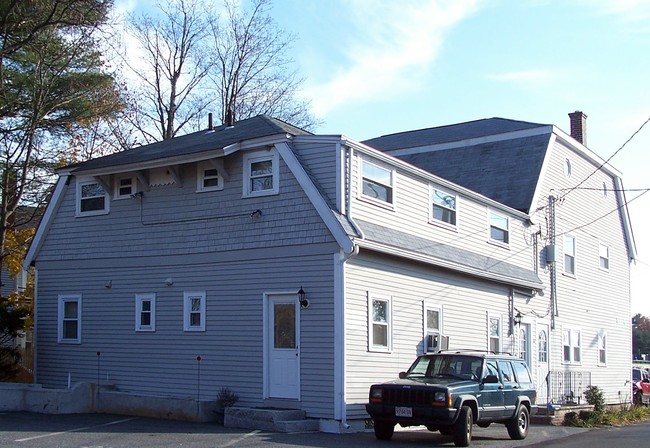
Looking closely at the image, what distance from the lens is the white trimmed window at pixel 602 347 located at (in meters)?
29.5

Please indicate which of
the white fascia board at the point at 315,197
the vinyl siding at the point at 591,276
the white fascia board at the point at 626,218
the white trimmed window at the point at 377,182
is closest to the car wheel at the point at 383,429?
the white fascia board at the point at 315,197

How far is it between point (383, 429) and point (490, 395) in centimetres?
217

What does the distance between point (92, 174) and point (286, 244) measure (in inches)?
243

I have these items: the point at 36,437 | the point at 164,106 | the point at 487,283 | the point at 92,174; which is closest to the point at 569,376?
the point at 487,283

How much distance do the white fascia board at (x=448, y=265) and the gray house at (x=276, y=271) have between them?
1.9 inches

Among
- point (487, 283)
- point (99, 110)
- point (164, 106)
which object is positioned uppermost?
point (164, 106)

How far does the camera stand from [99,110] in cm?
2853

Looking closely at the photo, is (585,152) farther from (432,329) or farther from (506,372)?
(506,372)

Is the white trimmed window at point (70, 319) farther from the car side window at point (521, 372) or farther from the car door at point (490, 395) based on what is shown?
the car side window at point (521, 372)

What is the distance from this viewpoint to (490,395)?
50.8 ft

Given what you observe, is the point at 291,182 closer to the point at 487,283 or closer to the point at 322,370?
the point at 322,370

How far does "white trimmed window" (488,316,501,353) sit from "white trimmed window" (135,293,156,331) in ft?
29.4

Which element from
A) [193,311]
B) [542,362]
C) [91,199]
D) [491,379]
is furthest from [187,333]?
[542,362]

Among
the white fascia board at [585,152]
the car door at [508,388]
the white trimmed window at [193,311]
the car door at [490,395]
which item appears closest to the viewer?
the car door at [490,395]
